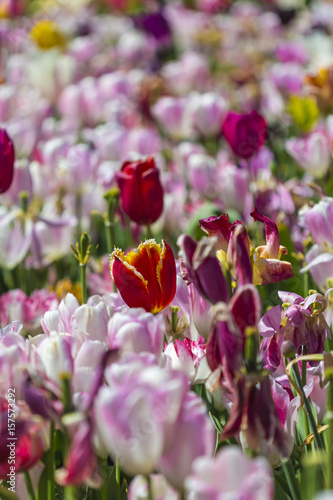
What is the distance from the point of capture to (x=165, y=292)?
0.88 metres

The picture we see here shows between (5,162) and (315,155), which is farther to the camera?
(315,155)

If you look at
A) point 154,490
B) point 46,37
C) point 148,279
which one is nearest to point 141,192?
point 148,279

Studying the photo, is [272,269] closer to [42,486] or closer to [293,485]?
[293,485]

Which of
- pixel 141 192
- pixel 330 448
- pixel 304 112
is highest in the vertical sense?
pixel 330 448

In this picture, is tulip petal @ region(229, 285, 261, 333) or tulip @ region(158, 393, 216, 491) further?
tulip petal @ region(229, 285, 261, 333)

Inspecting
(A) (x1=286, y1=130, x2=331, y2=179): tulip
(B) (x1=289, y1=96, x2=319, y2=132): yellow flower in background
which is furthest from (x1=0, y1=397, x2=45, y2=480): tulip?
(B) (x1=289, y1=96, x2=319, y2=132): yellow flower in background

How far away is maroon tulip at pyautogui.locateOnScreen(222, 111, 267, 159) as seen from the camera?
4.96 ft

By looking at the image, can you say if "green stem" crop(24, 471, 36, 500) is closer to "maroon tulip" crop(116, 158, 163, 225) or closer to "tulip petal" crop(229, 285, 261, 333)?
"tulip petal" crop(229, 285, 261, 333)

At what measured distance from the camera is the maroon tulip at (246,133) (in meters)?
1.51

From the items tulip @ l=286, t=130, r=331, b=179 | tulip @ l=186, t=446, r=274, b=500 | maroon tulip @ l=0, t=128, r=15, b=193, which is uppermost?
tulip @ l=186, t=446, r=274, b=500

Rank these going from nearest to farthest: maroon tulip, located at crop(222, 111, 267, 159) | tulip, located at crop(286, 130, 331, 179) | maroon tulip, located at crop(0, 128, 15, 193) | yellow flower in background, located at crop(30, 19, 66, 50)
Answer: maroon tulip, located at crop(0, 128, 15, 193) < maroon tulip, located at crop(222, 111, 267, 159) < tulip, located at crop(286, 130, 331, 179) < yellow flower in background, located at crop(30, 19, 66, 50)

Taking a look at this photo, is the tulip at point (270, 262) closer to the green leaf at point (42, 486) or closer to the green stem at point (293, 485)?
the green stem at point (293, 485)

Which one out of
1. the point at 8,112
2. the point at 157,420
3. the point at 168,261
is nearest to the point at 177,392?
the point at 157,420

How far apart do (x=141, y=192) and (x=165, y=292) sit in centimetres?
35
